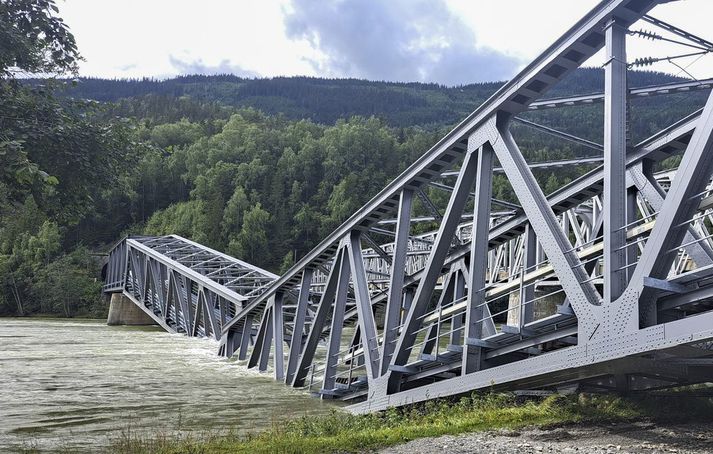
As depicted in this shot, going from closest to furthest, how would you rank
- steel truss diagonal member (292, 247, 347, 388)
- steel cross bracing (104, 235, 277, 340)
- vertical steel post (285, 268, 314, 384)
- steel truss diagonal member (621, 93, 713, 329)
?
steel truss diagonal member (621, 93, 713, 329) → steel truss diagonal member (292, 247, 347, 388) → vertical steel post (285, 268, 314, 384) → steel cross bracing (104, 235, 277, 340)

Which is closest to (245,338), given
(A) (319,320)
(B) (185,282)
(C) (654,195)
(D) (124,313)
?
(A) (319,320)

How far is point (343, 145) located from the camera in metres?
156

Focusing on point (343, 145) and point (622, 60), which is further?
point (343, 145)

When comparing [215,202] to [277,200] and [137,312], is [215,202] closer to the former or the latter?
[277,200]

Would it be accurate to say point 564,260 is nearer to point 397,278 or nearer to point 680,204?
point 680,204

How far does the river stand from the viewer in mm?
15500

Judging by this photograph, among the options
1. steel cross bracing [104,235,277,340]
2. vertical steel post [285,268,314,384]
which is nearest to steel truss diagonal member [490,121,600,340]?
vertical steel post [285,268,314,384]

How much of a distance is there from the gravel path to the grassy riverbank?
56 centimetres

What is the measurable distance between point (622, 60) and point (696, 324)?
4.01 meters

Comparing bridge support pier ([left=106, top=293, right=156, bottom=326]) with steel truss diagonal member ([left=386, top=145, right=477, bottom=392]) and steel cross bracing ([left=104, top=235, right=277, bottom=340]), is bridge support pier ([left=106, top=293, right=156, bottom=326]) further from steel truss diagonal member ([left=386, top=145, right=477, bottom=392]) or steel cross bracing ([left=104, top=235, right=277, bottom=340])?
steel truss diagonal member ([left=386, top=145, right=477, bottom=392])

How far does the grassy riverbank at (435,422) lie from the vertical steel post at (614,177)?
3644 mm

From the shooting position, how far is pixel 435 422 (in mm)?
12461

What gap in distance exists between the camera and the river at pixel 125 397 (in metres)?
15.5

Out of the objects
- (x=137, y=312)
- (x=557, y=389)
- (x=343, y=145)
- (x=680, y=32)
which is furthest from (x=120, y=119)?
(x=343, y=145)
